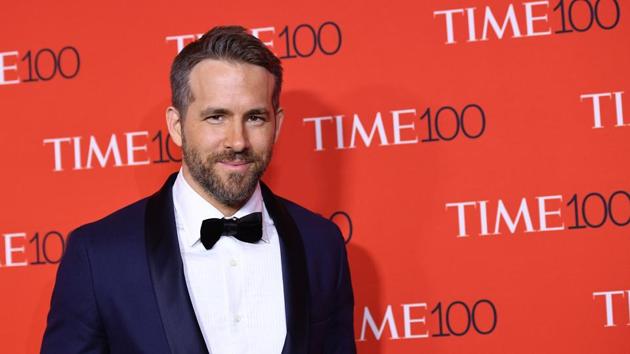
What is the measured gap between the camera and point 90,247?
1.72 meters

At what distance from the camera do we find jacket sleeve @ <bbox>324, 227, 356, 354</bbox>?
6.28 ft

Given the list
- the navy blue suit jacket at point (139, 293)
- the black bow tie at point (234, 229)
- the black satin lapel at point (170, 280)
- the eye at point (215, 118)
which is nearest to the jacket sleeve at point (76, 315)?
the navy blue suit jacket at point (139, 293)

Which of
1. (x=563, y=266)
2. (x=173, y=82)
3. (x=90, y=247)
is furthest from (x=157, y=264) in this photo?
(x=563, y=266)

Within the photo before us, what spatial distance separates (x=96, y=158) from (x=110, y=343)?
28.5 inches

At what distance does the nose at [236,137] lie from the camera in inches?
67.3

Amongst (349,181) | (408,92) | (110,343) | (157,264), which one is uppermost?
(408,92)

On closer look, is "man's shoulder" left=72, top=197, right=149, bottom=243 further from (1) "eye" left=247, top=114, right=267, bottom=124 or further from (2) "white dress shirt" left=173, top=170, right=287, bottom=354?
(1) "eye" left=247, top=114, right=267, bottom=124

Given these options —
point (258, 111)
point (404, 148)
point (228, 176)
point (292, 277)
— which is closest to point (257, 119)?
→ point (258, 111)

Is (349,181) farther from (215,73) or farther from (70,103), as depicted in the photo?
(70,103)

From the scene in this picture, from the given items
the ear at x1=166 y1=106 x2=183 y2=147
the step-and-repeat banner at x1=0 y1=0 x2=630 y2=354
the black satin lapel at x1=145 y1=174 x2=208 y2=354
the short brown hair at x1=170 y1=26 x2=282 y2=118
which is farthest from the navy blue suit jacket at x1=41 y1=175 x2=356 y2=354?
the step-and-repeat banner at x1=0 y1=0 x2=630 y2=354

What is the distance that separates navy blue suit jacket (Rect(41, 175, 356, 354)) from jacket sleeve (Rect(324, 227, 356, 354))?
0.06m

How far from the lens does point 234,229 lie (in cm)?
178

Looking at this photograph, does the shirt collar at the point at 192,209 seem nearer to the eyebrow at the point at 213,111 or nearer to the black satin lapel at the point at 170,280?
the black satin lapel at the point at 170,280

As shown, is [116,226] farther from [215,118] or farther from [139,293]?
[215,118]
